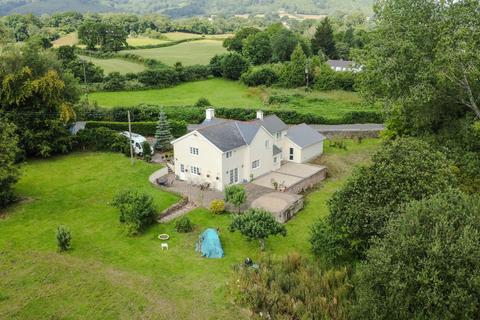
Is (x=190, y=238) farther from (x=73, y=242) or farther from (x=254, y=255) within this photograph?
(x=73, y=242)

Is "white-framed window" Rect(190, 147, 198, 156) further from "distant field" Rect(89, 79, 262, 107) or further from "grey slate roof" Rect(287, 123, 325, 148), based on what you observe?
"distant field" Rect(89, 79, 262, 107)

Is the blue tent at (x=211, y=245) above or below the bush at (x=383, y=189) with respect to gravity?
below

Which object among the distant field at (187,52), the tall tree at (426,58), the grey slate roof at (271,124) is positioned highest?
the tall tree at (426,58)

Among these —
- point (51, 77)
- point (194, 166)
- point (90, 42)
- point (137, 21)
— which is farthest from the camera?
point (137, 21)

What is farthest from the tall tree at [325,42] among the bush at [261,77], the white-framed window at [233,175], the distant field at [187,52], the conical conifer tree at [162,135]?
the white-framed window at [233,175]

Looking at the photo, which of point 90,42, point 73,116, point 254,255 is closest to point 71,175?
point 73,116

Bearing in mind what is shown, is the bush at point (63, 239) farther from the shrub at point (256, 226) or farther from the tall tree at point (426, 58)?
the tall tree at point (426, 58)

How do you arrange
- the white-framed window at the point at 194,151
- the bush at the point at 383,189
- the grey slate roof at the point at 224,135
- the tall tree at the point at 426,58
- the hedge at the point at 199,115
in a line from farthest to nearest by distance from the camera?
the hedge at the point at 199,115
the white-framed window at the point at 194,151
the grey slate roof at the point at 224,135
the tall tree at the point at 426,58
the bush at the point at 383,189
